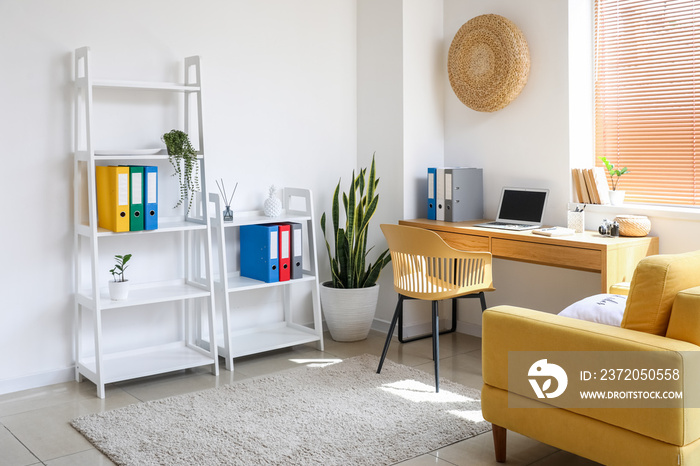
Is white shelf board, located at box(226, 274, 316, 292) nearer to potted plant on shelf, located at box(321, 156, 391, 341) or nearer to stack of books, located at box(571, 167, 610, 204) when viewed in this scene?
potted plant on shelf, located at box(321, 156, 391, 341)

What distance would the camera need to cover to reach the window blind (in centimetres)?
356

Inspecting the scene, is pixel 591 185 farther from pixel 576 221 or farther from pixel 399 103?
pixel 399 103

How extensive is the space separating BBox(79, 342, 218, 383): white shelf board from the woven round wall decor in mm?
2191

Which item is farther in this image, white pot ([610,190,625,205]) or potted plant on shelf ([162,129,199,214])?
white pot ([610,190,625,205])

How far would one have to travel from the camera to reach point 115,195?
3311 millimetres

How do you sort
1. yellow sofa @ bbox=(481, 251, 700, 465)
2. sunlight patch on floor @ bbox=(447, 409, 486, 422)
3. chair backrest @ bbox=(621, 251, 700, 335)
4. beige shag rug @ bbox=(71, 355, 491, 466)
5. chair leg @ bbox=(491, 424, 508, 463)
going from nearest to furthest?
1. yellow sofa @ bbox=(481, 251, 700, 465)
2. chair backrest @ bbox=(621, 251, 700, 335)
3. chair leg @ bbox=(491, 424, 508, 463)
4. beige shag rug @ bbox=(71, 355, 491, 466)
5. sunlight patch on floor @ bbox=(447, 409, 486, 422)

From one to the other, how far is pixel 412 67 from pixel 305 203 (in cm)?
108

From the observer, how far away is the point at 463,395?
130 inches

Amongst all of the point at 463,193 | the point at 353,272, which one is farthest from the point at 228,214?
the point at 463,193

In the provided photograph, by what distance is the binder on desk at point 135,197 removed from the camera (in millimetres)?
3357

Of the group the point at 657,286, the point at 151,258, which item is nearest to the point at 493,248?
the point at 657,286

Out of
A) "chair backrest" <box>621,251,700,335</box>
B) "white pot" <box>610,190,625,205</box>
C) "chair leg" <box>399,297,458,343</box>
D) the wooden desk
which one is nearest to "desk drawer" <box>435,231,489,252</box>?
the wooden desk

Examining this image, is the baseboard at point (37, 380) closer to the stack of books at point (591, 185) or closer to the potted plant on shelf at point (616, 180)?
the stack of books at point (591, 185)

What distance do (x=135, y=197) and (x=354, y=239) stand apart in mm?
1421
